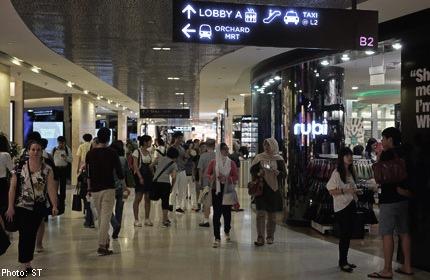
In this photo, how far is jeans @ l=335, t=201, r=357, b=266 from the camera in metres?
6.19

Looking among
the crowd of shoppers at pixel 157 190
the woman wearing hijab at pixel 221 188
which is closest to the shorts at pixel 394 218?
the crowd of shoppers at pixel 157 190

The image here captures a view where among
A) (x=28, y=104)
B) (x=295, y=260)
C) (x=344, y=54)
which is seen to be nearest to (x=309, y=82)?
(x=344, y=54)

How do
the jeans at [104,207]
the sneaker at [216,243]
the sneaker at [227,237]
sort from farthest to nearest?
the sneaker at [227,237]
the sneaker at [216,243]
the jeans at [104,207]

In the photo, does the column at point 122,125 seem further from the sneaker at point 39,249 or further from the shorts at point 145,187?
the sneaker at point 39,249

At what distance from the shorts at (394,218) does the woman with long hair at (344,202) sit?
1.30 ft

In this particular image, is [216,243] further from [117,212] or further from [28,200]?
[28,200]

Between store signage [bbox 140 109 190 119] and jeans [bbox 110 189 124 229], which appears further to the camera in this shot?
store signage [bbox 140 109 190 119]

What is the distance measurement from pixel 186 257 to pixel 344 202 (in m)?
2.12

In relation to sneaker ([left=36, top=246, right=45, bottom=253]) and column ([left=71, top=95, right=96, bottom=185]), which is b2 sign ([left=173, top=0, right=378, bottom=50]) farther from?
column ([left=71, top=95, right=96, bottom=185])

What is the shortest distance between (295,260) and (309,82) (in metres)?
3.99

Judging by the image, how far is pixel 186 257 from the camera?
6.81 meters

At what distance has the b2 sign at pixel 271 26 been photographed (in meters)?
5.41

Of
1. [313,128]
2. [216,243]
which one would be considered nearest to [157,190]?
[216,243]

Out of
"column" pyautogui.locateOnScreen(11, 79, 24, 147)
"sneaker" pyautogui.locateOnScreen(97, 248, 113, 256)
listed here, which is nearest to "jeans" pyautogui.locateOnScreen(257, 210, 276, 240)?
"sneaker" pyautogui.locateOnScreen(97, 248, 113, 256)
